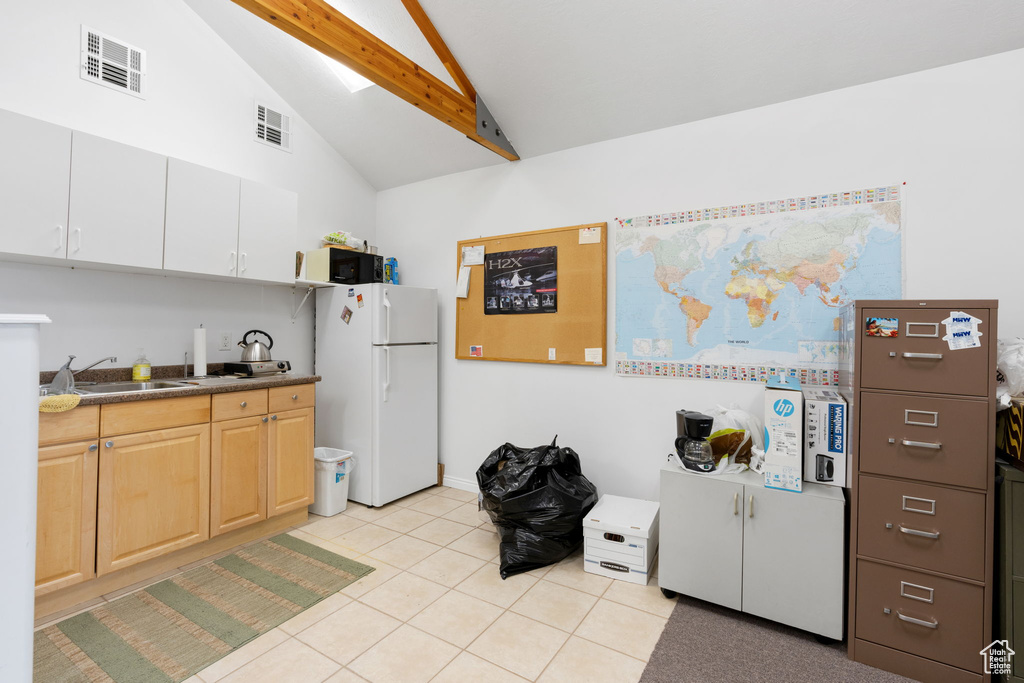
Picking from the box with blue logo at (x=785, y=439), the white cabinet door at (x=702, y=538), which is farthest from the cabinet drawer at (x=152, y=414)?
the box with blue logo at (x=785, y=439)

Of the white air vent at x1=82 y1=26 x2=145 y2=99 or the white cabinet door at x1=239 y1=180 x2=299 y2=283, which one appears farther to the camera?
the white cabinet door at x1=239 y1=180 x2=299 y2=283

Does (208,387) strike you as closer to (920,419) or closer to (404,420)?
(404,420)

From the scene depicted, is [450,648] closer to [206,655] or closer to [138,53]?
[206,655]

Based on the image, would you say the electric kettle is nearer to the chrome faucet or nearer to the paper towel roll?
the paper towel roll

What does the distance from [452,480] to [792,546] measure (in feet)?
8.28

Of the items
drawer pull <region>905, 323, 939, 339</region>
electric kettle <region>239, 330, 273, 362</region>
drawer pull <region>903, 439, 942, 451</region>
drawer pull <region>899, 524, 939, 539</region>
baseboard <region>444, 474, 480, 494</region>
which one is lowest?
baseboard <region>444, 474, 480, 494</region>

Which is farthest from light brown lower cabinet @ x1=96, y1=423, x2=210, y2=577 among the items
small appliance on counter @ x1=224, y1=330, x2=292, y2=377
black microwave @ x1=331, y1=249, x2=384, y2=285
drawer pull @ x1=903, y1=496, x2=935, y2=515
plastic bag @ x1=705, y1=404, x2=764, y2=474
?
drawer pull @ x1=903, y1=496, x2=935, y2=515

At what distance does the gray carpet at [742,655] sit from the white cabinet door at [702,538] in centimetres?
12

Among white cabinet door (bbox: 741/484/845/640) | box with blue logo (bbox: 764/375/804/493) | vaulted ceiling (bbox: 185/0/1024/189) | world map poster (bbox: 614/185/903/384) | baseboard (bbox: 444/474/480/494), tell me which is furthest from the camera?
baseboard (bbox: 444/474/480/494)

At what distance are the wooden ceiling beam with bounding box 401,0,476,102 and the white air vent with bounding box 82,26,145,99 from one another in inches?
64.7

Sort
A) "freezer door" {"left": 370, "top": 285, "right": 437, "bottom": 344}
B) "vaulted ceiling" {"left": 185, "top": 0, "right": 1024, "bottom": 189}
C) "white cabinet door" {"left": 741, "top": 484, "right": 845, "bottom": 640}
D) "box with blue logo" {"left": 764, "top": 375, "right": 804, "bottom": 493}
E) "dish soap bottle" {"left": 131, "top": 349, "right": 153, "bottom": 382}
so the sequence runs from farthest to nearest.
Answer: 1. "freezer door" {"left": 370, "top": 285, "right": 437, "bottom": 344}
2. "dish soap bottle" {"left": 131, "top": 349, "right": 153, "bottom": 382}
3. "vaulted ceiling" {"left": 185, "top": 0, "right": 1024, "bottom": 189}
4. "box with blue logo" {"left": 764, "top": 375, "right": 804, "bottom": 493}
5. "white cabinet door" {"left": 741, "top": 484, "right": 845, "bottom": 640}

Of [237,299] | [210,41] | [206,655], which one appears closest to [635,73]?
[210,41]

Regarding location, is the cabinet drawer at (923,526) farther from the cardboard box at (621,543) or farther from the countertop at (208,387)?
the countertop at (208,387)

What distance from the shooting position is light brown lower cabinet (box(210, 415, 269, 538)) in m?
2.58
